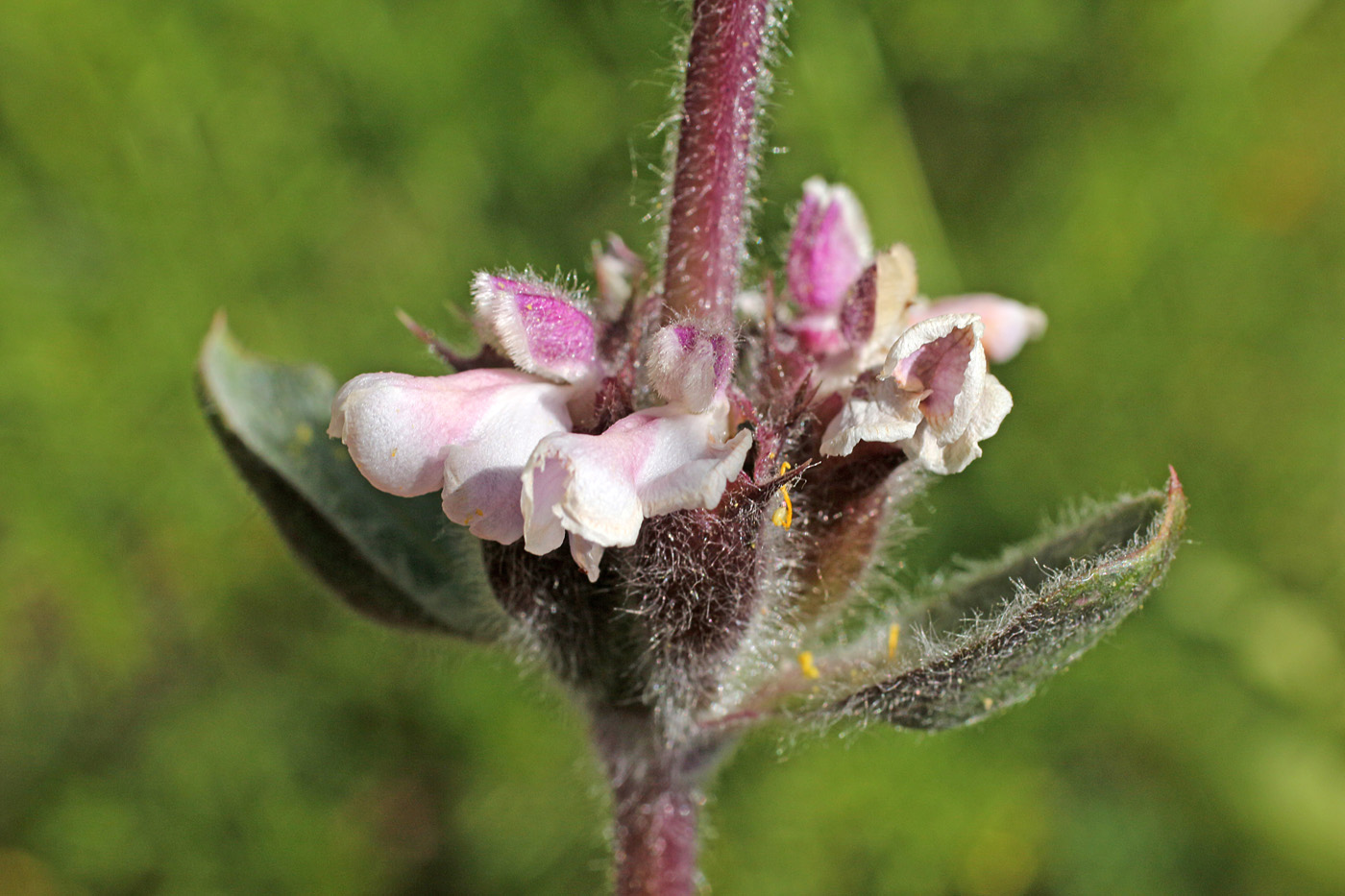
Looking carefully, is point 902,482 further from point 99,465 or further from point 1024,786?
point 99,465

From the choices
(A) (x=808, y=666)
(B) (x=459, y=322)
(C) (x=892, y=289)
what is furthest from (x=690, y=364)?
(B) (x=459, y=322)

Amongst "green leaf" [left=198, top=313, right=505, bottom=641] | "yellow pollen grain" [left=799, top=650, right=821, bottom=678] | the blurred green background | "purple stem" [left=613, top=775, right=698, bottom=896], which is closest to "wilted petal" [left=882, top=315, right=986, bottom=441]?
"yellow pollen grain" [left=799, top=650, right=821, bottom=678]

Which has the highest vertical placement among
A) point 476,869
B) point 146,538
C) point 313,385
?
point 313,385

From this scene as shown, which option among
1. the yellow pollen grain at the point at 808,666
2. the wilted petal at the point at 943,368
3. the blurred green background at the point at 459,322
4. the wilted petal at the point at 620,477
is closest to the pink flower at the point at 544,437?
the wilted petal at the point at 620,477

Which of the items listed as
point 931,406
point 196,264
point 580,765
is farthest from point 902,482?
point 196,264

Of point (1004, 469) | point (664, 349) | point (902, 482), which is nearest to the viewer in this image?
point (664, 349)

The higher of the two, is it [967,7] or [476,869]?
[967,7]

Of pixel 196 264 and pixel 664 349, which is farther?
pixel 196 264

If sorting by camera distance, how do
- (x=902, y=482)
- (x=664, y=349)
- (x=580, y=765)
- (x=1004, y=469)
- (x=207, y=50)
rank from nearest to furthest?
(x=664, y=349), (x=902, y=482), (x=580, y=765), (x=1004, y=469), (x=207, y=50)
